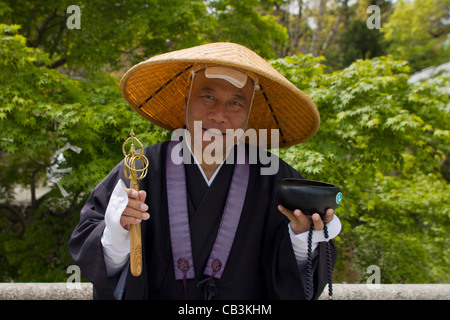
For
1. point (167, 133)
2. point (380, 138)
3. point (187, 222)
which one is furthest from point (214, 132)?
point (380, 138)

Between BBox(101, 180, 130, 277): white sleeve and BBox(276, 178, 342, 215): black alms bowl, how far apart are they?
0.68m

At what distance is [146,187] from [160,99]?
666 millimetres


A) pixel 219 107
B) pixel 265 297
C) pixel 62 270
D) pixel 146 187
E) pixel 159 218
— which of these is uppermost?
pixel 219 107

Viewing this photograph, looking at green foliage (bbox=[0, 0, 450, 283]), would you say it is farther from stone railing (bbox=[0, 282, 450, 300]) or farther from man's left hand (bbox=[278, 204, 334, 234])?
man's left hand (bbox=[278, 204, 334, 234])

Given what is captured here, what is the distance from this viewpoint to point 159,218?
5.48 feet

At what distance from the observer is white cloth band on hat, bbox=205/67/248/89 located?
172 centimetres

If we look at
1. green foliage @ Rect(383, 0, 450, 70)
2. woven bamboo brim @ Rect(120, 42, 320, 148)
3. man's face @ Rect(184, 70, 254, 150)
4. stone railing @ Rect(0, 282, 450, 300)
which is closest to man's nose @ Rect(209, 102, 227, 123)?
man's face @ Rect(184, 70, 254, 150)

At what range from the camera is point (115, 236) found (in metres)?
1.41

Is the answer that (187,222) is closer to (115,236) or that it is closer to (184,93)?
(115,236)

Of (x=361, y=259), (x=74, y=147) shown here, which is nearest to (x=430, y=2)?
(x=361, y=259)

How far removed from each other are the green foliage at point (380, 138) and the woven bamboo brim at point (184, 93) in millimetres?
1166

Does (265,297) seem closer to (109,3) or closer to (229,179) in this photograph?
(229,179)

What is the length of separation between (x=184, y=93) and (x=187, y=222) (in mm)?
872

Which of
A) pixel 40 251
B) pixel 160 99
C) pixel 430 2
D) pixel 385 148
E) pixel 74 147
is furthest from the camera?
pixel 430 2
